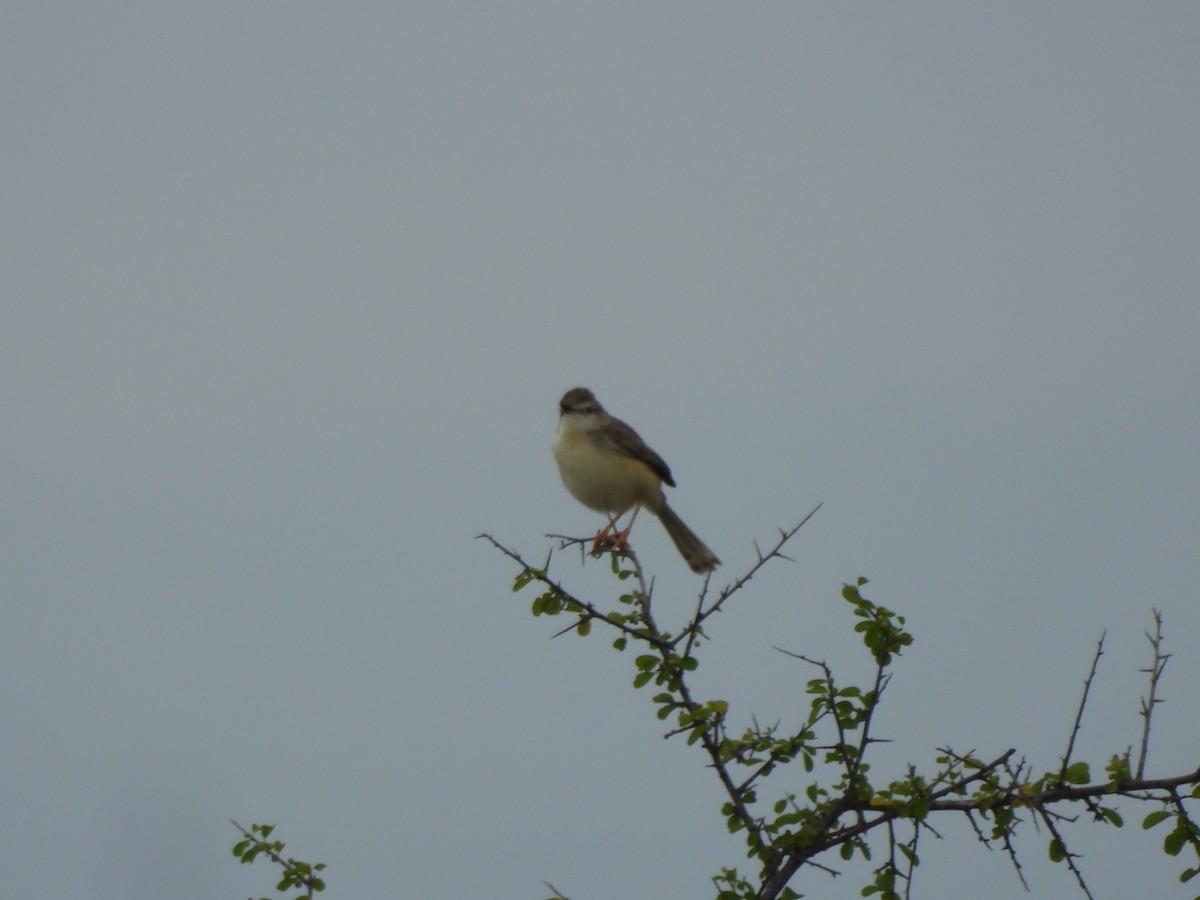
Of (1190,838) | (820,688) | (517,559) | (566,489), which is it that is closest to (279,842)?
(517,559)

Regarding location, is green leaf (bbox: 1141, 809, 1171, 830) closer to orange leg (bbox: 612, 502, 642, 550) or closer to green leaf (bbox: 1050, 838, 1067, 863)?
green leaf (bbox: 1050, 838, 1067, 863)

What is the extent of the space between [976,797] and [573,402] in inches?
213

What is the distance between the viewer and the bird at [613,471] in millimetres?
8961

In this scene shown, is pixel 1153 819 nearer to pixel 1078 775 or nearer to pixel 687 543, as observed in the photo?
pixel 1078 775

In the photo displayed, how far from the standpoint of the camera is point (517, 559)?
5.04 meters

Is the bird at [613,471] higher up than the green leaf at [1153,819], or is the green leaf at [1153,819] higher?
the bird at [613,471]

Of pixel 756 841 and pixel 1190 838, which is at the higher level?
pixel 1190 838

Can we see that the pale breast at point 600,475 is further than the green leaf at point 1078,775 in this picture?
Yes

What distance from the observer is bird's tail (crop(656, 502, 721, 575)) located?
9.32 metres

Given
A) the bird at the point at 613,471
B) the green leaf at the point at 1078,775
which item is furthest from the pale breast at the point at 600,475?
the green leaf at the point at 1078,775

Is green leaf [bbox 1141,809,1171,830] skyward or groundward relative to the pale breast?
groundward

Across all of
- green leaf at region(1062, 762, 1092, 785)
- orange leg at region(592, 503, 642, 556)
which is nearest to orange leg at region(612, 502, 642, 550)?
orange leg at region(592, 503, 642, 556)

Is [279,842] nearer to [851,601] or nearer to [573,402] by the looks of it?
[851,601]

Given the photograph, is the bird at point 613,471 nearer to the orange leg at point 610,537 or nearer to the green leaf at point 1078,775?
the orange leg at point 610,537
